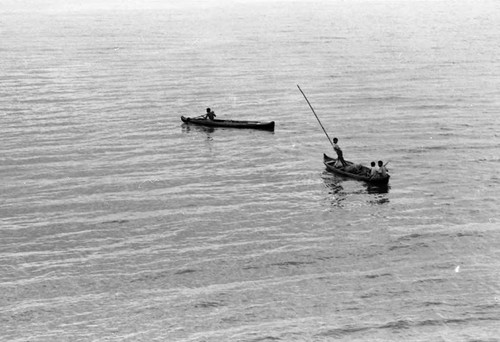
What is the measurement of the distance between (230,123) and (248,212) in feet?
76.4

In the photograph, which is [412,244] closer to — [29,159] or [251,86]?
[29,159]

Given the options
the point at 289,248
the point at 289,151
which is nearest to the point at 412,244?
the point at 289,248

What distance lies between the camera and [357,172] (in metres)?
50.4

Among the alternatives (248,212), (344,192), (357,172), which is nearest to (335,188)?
(344,192)

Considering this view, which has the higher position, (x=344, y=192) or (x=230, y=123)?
(x=230, y=123)

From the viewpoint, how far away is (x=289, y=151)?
58469 millimetres

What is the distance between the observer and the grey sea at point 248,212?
31.6 meters

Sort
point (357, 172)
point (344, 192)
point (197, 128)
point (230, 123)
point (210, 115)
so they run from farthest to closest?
point (197, 128) → point (210, 115) → point (230, 123) → point (357, 172) → point (344, 192)

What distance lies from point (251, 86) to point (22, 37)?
9201 cm

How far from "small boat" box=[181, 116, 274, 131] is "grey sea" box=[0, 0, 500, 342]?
32.6 inches

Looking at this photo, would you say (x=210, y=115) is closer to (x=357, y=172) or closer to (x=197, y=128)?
(x=197, y=128)

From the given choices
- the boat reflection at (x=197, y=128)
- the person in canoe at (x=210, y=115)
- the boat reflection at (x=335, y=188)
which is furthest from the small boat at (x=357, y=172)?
the person in canoe at (x=210, y=115)

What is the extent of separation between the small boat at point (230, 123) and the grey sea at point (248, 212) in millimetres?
828

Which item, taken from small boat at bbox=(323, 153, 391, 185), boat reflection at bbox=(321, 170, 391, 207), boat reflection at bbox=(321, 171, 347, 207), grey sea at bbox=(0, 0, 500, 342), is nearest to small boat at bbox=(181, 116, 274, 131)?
grey sea at bbox=(0, 0, 500, 342)
